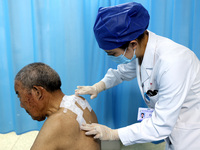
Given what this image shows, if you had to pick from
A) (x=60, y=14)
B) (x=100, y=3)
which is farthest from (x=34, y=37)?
(x=100, y=3)

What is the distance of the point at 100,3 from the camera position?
1813mm

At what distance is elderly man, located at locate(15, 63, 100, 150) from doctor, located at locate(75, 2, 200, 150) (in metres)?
0.08

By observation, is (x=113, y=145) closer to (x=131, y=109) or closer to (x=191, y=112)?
(x=131, y=109)

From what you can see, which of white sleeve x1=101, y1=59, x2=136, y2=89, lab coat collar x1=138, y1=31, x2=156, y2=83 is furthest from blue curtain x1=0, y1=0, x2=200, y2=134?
lab coat collar x1=138, y1=31, x2=156, y2=83

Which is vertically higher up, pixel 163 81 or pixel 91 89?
pixel 163 81

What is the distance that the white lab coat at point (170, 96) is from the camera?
3.15ft

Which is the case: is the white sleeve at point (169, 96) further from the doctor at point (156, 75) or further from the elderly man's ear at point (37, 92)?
the elderly man's ear at point (37, 92)

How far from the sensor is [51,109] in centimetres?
110

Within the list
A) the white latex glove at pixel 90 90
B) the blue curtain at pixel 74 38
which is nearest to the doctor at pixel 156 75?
the white latex glove at pixel 90 90

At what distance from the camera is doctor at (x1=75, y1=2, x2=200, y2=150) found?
967mm

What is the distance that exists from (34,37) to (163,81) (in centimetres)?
142

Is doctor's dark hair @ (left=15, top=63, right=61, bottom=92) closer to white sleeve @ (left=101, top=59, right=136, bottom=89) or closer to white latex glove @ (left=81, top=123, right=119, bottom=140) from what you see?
white latex glove @ (left=81, top=123, right=119, bottom=140)

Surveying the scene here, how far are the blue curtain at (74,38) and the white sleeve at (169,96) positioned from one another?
0.98 metres

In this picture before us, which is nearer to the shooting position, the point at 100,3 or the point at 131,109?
the point at 100,3
